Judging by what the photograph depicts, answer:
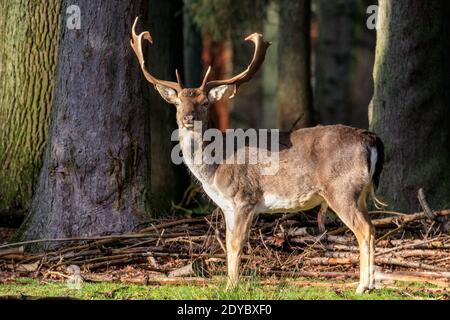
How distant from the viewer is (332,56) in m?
25.7

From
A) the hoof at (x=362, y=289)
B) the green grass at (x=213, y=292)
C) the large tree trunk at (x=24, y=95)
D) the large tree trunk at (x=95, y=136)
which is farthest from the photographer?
the large tree trunk at (x=24, y=95)

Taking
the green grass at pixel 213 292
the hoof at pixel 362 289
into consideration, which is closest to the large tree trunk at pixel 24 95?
the green grass at pixel 213 292

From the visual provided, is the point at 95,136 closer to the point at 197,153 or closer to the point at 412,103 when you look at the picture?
the point at 197,153

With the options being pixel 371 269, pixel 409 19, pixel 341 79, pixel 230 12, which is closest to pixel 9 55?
pixel 409 19

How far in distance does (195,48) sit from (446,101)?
9.43m

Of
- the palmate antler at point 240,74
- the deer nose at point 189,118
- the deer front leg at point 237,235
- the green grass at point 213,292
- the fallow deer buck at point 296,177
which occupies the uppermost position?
the palmate antler at point 240,74

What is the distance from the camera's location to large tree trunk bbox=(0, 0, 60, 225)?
13.6 metres

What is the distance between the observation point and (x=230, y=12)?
2097cm

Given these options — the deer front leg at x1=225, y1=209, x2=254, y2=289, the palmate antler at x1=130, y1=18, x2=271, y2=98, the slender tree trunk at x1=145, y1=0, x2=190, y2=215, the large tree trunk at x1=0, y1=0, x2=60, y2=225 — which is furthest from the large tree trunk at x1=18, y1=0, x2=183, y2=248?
the slender tree trunk at x1=145, y1=0, x2=190, y2=215

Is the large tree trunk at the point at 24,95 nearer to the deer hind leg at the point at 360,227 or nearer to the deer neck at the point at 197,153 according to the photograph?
the deer neck at the point at 197,153

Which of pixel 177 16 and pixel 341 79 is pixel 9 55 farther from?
pixel 341 79

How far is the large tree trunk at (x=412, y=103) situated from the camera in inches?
541

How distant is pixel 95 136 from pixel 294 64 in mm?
7999
